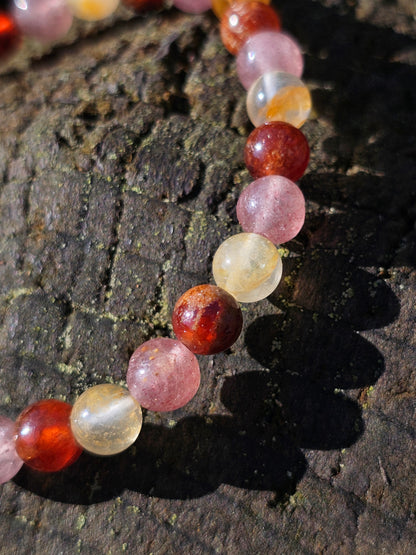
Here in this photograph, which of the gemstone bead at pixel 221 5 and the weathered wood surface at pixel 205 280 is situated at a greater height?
the gemstone bead at pixel 221 5

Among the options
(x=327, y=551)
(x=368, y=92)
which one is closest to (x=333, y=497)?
(x=327, y=551)

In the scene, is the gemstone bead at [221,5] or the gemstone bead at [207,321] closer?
the gemstone bead at [207,321]

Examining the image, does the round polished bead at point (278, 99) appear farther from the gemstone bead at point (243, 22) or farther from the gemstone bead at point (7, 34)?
the gemstone bead at point (7, 34)

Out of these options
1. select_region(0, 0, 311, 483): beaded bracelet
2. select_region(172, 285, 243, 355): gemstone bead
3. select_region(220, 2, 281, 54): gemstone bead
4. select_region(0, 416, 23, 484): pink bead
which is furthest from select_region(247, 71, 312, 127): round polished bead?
select_region(0, 416, 23, 484): pink bead

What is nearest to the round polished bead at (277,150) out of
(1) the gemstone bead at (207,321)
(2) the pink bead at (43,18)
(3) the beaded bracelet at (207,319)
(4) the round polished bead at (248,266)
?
(3) the beaded bracelet at (207,319)

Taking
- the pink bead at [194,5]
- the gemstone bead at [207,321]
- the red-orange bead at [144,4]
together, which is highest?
the red-orange bead at [144,4]

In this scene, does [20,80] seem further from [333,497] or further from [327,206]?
[333,497]
